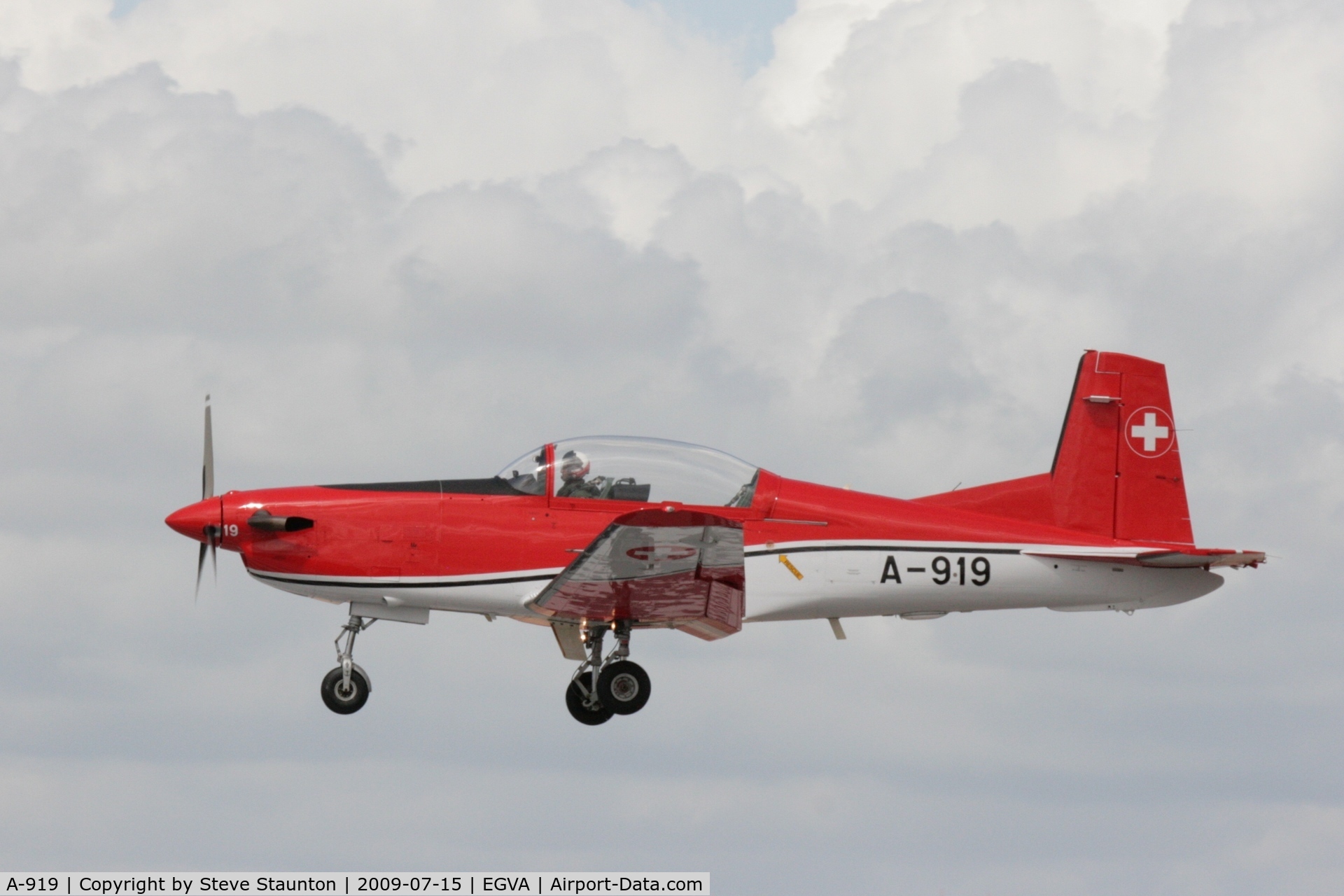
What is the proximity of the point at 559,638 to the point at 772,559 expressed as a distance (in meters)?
2.74

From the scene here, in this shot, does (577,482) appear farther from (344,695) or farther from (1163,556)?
(1163,556)

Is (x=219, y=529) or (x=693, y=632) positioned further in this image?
(x=693, y=632)

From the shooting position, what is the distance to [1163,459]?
64.7 ft

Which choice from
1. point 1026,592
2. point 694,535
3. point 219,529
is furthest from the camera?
point 1026,592

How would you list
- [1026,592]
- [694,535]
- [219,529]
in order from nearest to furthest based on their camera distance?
[694,535], [219,529], [1026,592]

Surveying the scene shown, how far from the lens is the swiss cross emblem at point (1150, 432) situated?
1978cm

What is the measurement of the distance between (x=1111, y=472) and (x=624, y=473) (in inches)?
210

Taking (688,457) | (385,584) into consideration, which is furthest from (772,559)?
(385,584)

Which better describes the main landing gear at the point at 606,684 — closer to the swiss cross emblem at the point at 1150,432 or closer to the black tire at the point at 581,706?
the black tire at the point at 581,706

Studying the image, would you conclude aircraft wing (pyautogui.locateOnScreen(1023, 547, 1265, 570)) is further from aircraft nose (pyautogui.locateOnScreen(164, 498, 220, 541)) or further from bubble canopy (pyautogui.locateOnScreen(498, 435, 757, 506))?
aircraft nose (pyautogui.locateOnScreen(164, 498, 220, 541))

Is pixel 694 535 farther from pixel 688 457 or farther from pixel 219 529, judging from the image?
pixel 219 529

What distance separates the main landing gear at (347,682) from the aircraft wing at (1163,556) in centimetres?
678

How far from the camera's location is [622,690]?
59.9 feet

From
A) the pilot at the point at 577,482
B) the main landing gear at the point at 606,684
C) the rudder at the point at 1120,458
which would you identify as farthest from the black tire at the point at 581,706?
the rudder at the point at 1120,458
